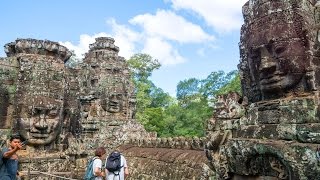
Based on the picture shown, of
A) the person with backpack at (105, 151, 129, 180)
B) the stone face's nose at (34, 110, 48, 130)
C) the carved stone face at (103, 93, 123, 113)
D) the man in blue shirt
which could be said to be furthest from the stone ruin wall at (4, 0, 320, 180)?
the carved stone face at (103, 93, 123, 113)

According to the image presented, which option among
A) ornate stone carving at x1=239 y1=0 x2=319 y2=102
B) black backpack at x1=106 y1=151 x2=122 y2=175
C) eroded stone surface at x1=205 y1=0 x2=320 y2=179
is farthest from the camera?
black backpack at x1=106 y1=151 x2=122 y2=175

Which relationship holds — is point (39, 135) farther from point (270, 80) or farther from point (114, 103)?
point (270, 80)

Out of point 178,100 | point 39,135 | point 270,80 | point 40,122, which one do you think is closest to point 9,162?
point 40,122

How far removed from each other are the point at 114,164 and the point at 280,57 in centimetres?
295

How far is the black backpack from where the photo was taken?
17.2 feet

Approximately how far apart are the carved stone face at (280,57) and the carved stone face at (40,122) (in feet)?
17.4

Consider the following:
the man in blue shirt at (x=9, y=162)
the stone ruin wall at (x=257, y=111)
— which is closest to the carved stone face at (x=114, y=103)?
the stone ruin wall at (x=257, y=111)

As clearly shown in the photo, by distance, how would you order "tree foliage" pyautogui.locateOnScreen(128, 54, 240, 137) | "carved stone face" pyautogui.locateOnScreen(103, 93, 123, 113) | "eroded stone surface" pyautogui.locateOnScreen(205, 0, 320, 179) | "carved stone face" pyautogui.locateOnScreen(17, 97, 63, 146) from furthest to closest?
"tree foliage" pyautogui.locateOnScreen(128, 54, 240, 137)
"carved stone face" pyautogui.locateOnScreen(103, 93, 123, 113)
"carved stone face" pyautogui.locateOnScreen(17, 97, 63, 146)
"eroded stone surface" pyautogui.locateOnScreen(205, 0, 320, 179)

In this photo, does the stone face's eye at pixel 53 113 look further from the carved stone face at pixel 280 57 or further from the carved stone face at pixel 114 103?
the carved stone face at pixel 280 57

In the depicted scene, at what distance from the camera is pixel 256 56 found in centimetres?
374

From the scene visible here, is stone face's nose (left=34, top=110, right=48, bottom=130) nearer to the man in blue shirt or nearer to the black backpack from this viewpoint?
the black backpack

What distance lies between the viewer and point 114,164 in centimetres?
525

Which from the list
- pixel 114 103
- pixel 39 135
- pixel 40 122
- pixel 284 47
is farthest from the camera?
pixel 114 103

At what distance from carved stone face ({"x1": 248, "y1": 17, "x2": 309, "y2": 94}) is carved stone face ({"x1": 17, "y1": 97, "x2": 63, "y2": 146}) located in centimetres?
531
